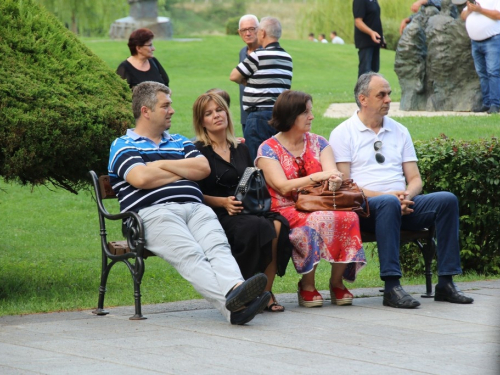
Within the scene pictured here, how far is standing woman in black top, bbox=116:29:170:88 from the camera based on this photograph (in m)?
9.78

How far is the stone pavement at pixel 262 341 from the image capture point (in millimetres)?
4484

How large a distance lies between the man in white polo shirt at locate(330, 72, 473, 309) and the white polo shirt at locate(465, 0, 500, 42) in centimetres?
733

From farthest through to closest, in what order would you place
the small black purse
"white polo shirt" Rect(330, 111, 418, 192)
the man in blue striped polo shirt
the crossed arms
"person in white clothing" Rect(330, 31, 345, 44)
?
1. "person in white clothing" Rect(330, 31, 345, 44)
2. "white polo shirt" Rect(330, 111, 418, 192)
3. the small black purse
4. the crossed arms
5. the man in blue striped polo shirt

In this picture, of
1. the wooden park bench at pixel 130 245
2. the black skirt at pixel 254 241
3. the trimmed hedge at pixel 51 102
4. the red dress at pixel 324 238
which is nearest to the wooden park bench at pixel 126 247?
the wooden park bench at pixel 130 245

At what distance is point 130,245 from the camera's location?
586 centimetres

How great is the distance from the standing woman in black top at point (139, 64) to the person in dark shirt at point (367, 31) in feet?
15.2

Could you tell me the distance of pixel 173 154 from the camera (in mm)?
6180

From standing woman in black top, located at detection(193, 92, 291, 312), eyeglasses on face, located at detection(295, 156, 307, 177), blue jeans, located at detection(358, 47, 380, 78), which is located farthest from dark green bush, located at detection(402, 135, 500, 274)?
blue jeans, located at detection(358, 47, 380, 78)

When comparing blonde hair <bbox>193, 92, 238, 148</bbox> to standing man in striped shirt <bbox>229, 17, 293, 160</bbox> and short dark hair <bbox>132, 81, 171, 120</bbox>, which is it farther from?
standing man in striped shirt <bbox>229, 17, 293, 160</bbox>

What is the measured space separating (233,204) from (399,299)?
1.30m

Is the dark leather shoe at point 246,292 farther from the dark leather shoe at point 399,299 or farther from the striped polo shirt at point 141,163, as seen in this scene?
the dark leather shoe at point 399,299

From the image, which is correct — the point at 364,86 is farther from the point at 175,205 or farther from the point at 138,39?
the point at 138,39

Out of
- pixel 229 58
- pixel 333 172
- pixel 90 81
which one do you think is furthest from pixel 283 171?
pixel 229 58

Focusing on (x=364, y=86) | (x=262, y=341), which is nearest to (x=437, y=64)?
(x=364, y=86)
